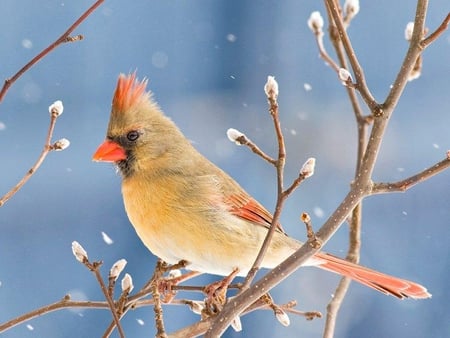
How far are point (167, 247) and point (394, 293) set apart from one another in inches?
17.4

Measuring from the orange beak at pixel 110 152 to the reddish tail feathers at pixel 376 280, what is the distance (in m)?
0.46

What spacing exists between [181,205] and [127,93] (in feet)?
0.83

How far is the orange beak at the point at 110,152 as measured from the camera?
5.36 feet

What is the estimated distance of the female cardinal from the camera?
1627 mm

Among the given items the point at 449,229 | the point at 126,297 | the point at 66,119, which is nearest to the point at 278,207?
the point at 126,297

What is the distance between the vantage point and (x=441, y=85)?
3875 mm

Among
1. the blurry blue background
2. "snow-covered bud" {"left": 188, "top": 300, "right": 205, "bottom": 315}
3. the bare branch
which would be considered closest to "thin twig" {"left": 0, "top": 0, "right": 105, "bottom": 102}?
the bare branch

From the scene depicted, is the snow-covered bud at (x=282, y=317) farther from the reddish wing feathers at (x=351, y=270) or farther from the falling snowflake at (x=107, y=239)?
the falling snowflake at (x=107, y=239)

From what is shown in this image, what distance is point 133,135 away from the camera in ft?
5.67

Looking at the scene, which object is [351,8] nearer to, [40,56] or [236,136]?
Result: [236,136]

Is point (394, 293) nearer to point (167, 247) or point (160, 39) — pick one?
point (167, 247)

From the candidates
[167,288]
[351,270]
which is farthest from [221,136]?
[167,288]

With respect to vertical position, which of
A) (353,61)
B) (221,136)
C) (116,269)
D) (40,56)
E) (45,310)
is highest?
(221,136)

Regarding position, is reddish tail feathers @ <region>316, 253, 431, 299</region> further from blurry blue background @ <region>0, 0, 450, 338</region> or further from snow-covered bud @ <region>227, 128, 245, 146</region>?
blurry blue background @ <region>0, 0, 450, 338</region>
